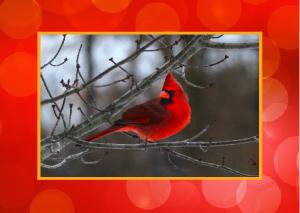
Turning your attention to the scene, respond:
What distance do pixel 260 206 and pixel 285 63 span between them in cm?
60

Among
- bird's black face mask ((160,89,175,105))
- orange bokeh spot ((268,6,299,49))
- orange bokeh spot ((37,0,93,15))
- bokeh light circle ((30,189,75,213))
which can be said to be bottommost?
bokeh light circle ((30,189,75,213))

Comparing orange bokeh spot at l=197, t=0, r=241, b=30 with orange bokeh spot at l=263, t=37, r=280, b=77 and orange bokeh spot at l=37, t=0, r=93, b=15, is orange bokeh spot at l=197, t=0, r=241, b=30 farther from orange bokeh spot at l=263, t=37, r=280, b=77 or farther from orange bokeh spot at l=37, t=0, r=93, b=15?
orange bokeh spot at l=37, t=0, r=93, b=15

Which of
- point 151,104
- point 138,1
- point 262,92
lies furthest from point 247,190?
point 138,1

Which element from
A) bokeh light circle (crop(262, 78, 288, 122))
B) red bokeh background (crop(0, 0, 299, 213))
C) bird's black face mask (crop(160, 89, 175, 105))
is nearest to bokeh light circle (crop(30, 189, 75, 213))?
red bokeh background (crop(0, 0, 299, 213))

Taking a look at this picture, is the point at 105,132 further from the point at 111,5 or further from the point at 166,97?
the point at 111,5

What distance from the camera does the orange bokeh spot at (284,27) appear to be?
69.4 inches

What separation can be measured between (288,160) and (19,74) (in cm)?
117

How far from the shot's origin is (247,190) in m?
1.77

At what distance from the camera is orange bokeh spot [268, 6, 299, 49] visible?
1764mm

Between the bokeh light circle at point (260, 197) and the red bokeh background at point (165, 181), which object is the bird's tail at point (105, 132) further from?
the bokeh light circle at point (260, 197)

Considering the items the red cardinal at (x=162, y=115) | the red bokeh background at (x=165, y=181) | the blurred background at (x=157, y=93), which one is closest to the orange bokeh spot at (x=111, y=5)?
the red bokeh background at (x=165, y=181)

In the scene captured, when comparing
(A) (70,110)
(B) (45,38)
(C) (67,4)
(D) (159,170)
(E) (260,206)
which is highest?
(C) (67,4)

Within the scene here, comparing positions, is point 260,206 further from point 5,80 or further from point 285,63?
point 5,80

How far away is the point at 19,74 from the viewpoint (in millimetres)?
1775
